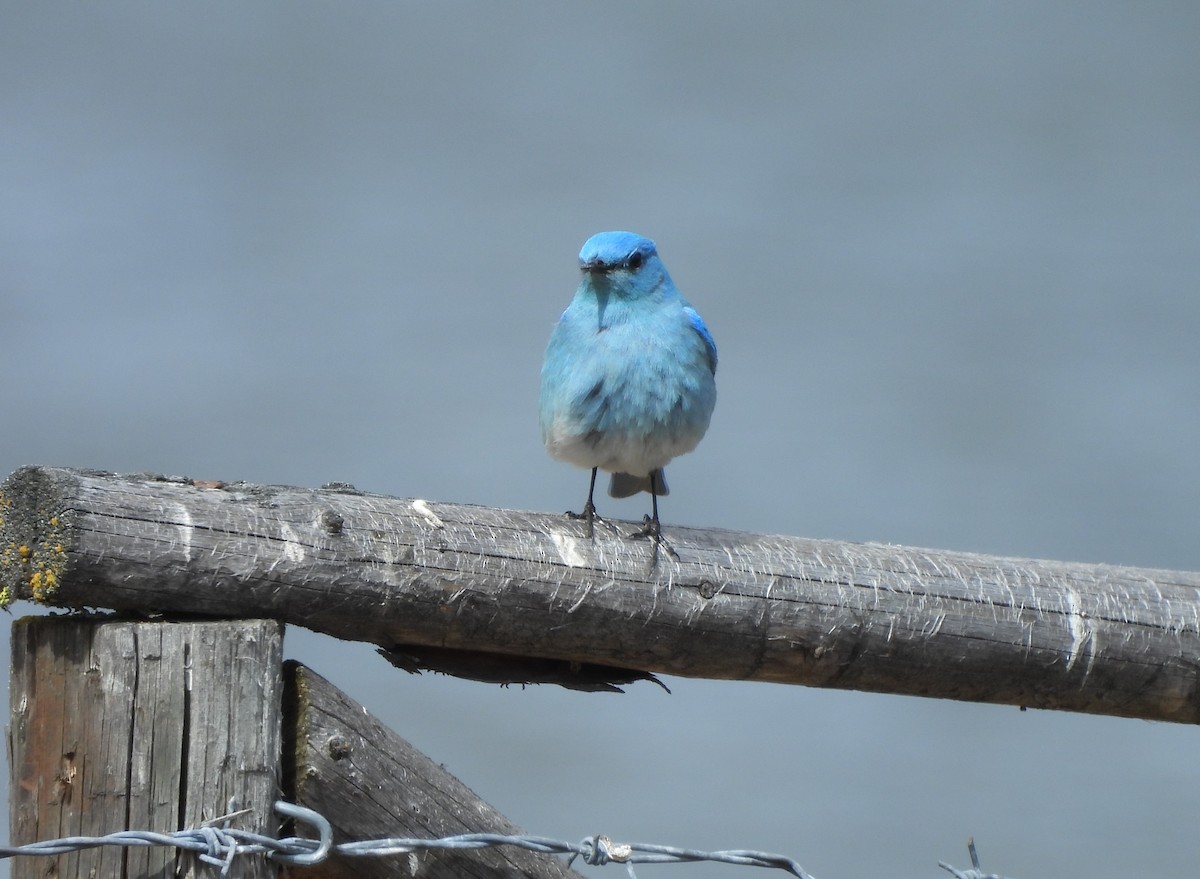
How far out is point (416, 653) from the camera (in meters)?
2.60

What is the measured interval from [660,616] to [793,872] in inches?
22.1

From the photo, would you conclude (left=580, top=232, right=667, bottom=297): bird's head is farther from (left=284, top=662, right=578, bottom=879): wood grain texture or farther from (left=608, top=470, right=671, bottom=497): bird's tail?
(left=284, top=662, right=578, bottom=879): wood grain texture

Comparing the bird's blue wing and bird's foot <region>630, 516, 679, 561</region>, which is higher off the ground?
the bird's blue wing

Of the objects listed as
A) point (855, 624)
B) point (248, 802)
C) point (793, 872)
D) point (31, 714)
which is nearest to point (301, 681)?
point (248, 802)

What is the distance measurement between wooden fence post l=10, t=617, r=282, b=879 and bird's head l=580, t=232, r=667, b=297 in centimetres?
218

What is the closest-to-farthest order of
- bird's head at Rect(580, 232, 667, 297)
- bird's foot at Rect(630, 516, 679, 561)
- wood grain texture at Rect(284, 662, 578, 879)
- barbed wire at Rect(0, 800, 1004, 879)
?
barbed wire at Rect(0, 800, 1004, 879) < wood grain texture at Rect(284, 662, 578, 879) < bird's foot at Rect(630, 516, 679, 561) < bird's head at Rect(580, 232, 667, 297)

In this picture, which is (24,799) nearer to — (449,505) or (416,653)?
(416,653)

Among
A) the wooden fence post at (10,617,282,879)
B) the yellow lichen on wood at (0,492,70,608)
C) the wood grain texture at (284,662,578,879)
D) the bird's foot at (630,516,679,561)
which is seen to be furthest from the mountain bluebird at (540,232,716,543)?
the yellow lichen on wood at (0,492,70,608)

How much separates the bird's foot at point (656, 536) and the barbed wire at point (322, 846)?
25.5 inches

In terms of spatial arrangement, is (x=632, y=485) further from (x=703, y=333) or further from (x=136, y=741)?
(x=136, y=741)

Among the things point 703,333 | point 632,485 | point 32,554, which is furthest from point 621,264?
point 32,554

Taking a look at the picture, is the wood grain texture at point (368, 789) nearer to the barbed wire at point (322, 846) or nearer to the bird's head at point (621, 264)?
the barbed wire at point (322, 846)

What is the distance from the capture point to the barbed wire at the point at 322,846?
2.06m

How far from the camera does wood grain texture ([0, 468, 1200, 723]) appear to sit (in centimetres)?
219
